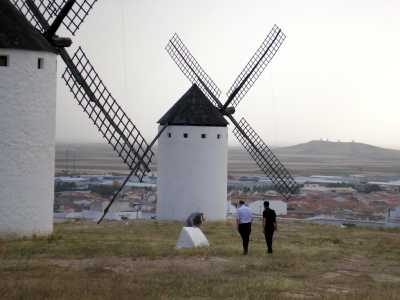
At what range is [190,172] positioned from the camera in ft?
115

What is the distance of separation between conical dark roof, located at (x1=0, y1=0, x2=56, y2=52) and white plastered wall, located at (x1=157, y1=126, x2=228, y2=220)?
12.5m

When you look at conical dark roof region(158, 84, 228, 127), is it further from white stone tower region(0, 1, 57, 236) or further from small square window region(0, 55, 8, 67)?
small square window region(0, 55, 8, 67)

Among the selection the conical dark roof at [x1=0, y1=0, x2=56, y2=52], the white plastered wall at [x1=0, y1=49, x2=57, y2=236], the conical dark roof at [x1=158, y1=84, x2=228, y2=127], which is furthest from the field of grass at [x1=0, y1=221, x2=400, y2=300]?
the conical dark roof at [x1=158, y1=84, x2=228, y2=127]

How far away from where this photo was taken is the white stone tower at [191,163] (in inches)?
1384

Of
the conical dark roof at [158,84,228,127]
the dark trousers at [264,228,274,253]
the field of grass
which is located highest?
the conical dark roof at [158,84,228,127]

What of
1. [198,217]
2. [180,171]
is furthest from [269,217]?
[180,171]

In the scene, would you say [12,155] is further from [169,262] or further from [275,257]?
[275,257]

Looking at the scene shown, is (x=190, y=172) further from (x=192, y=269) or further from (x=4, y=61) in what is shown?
(x=192, y=269)

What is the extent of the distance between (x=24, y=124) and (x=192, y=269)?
7.32 metres

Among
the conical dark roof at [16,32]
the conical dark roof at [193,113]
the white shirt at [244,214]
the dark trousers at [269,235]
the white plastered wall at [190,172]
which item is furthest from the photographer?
the conical dark roof at [193,113]

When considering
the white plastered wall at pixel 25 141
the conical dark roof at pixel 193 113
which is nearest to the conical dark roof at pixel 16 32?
the white plastered wall at pixel 25 141

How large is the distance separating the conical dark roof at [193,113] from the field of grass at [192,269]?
32.8 ft

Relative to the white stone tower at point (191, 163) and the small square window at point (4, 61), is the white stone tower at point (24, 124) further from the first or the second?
the white stone tower at point (191, 163)

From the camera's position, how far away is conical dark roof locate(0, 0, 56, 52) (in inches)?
869
